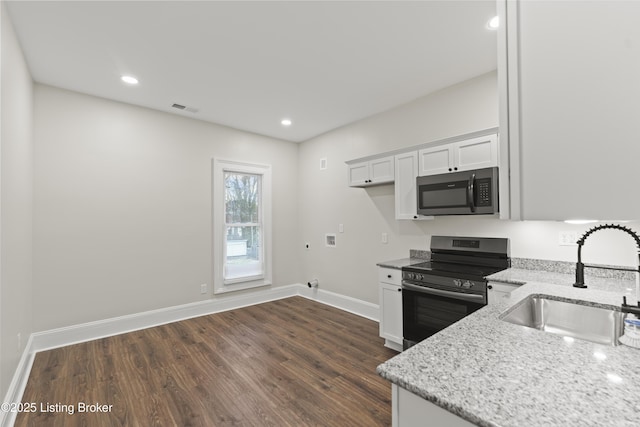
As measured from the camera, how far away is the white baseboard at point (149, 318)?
246 cm

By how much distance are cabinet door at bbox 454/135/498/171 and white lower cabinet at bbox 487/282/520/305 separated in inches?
41.2

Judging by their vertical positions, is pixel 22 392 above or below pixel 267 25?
below

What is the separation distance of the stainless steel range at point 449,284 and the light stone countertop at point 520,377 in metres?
1.34

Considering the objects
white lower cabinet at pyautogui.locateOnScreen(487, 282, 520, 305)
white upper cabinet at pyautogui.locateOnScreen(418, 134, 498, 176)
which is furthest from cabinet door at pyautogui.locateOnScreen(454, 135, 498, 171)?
white lower cabinet at pyautogui.locateOnScreen(487, 282, 520, 305)

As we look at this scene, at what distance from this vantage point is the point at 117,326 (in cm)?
350

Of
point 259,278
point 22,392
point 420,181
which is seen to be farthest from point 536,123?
point 259,278

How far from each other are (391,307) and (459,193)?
1360 mm

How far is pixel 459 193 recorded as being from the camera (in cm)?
271

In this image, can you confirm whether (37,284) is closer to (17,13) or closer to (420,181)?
(17,13)

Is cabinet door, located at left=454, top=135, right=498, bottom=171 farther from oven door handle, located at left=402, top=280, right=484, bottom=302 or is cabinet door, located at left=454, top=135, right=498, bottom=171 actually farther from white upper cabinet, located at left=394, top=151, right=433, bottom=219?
Result: oven door handle, located at left=402, top=280, right=484, bottom=302

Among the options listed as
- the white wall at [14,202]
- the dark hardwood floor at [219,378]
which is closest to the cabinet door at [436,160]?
the dark hardwood floor at [219,378]

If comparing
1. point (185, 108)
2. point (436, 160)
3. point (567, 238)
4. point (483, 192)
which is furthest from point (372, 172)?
point (185, 108)

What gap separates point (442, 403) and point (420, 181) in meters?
2.58

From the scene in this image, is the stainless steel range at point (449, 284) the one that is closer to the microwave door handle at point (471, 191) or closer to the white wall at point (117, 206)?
the microwave door handle at point (471, 191)
